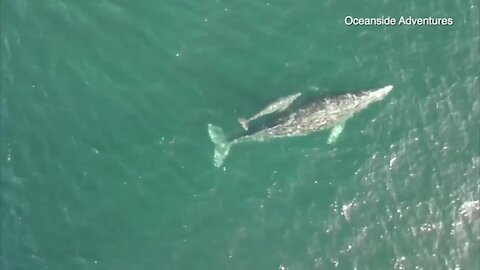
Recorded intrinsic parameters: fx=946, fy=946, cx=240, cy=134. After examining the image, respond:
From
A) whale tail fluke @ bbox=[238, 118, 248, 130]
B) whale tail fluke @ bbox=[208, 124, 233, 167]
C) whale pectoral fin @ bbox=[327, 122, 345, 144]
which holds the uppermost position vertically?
whale pectoral fin @ bbox=[327, 122, 345, 144]

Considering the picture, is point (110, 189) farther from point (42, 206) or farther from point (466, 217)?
point (466, 217)

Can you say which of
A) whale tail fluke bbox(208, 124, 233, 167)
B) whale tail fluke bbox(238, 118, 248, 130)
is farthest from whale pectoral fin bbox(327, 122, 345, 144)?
whale tail fluke bbox(208, 124, 233, 167)

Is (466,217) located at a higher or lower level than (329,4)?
lower

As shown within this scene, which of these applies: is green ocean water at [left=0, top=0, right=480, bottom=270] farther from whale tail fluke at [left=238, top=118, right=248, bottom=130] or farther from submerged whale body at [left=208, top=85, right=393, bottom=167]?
submerged whale body at [left=208, top=85, right=393, bottom=167]

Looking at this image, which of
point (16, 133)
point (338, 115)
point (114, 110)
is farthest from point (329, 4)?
point (16, 133)

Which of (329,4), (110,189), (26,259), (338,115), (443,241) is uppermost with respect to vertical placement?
(329,4)

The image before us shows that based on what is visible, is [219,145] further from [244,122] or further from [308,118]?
[308,118]
